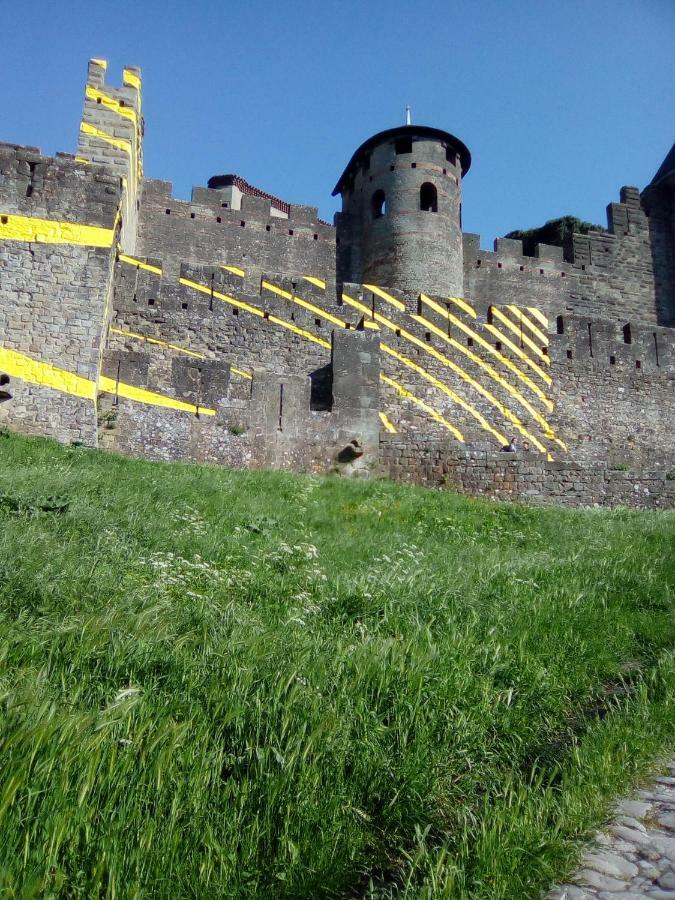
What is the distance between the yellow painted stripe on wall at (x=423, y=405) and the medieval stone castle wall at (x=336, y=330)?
6 centimetres

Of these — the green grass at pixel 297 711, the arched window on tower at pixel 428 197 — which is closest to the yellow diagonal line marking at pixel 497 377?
the arched window on tower at pixel 428 197

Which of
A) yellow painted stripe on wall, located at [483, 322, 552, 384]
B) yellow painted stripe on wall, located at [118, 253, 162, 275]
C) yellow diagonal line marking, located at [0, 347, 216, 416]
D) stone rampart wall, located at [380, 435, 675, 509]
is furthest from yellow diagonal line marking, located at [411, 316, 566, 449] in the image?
yellow diagonal line marking, located at [0, 347, 216, 416]

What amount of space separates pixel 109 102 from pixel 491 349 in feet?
34.3

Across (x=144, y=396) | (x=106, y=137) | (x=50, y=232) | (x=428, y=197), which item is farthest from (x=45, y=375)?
(x=428, y=197)

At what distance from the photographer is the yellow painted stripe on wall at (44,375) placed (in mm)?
9930

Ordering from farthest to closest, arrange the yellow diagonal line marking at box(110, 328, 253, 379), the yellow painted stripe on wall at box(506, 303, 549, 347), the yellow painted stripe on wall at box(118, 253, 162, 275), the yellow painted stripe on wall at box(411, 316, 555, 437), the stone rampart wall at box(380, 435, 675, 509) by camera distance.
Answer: the yellow painted stripe on wall at box(506, 303, 549, 347)
the yellow painted stripe on wall at box(411, 316, 555, 437)
the yellow painted stripe on wall at box(118, 253, 162, 275)
the yellow diagonal line marking at box(110, 328, 253, 379)
the stone rampart wall at box(380, 435, 675, 509)

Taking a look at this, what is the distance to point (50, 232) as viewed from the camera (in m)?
10.6

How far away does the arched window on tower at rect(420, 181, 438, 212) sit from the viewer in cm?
2139

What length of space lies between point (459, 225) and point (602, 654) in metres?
19.9

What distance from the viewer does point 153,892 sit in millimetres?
1817

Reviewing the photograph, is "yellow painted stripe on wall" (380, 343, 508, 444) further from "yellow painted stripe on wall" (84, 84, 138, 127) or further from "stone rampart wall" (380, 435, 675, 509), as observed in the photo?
"yellow painted stripe on wall" (84, 84, 138, 127)

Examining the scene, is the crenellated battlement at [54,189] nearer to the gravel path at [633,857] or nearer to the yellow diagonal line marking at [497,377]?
the yellow diagonal line marking at [497,377]

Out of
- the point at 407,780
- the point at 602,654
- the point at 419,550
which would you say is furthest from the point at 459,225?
the point at 407,780

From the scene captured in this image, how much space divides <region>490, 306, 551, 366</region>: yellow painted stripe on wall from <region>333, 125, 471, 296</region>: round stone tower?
4.81 meters
